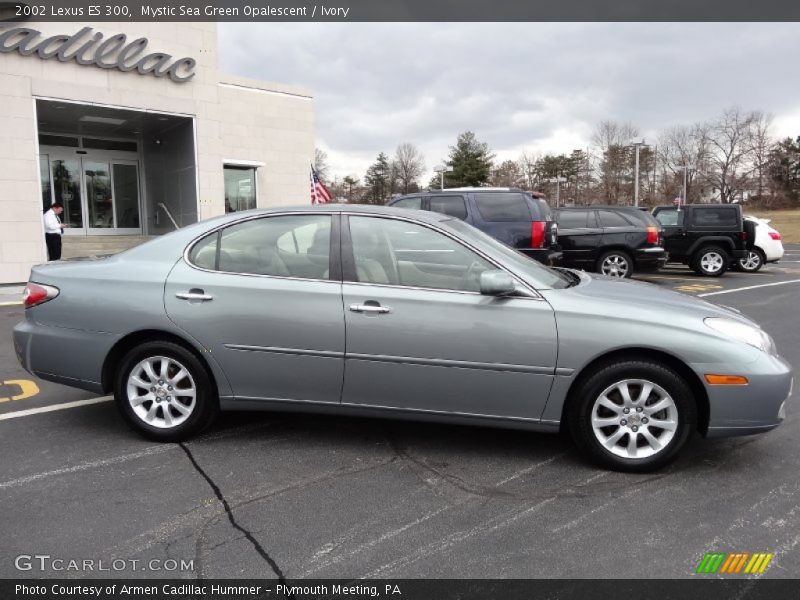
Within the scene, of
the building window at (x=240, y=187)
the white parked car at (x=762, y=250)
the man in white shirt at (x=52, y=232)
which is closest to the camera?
the man in white shirt at (x=52, y=232)

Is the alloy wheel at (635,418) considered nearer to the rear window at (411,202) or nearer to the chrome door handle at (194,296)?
the chrome door handle at (194,296)

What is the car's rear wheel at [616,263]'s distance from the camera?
42.1 feet

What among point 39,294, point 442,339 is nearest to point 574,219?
point 442,339

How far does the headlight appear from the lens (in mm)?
3445

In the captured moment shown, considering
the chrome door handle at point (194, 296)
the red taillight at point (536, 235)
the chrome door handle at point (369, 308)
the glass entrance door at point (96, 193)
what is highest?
the glass entrance door at point (96, 193)

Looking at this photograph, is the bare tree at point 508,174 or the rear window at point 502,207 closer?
the rear window at point 502,207

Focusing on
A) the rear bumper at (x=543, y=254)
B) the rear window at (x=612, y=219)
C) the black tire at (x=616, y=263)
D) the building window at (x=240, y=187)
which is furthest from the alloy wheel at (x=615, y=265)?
the building window at (x=240, y=187)

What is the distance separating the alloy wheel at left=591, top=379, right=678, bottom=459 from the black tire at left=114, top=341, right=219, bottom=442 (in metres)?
2.47

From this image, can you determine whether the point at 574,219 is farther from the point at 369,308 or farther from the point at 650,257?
the point at 369,308

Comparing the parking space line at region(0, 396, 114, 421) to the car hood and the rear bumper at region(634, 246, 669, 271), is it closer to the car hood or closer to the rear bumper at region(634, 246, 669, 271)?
the car hood

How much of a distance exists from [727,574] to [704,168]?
269 ft

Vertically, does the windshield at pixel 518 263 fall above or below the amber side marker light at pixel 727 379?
above

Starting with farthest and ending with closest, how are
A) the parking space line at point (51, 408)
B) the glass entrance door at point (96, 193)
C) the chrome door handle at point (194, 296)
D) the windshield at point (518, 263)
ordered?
the glass entrance door at point (96, 193)
the parking space line at point (51, 408)
the chrome door handle at point (194, 296)
the windshield at point (518, 263)

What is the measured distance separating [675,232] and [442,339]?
13877 mm
